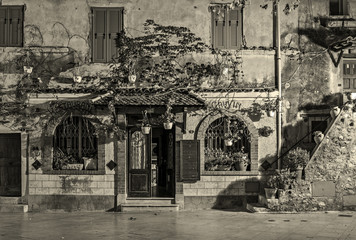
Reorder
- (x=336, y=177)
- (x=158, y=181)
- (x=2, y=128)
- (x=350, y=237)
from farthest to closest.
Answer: (x=158, y=181), (x=2, y=128), (x=336, y=177), (x=350, y=237)

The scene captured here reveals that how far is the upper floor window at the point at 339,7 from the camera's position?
51.3 ft

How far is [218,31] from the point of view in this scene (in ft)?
49.9

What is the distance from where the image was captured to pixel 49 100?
48.9ft

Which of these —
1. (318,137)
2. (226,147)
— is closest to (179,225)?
(226,147)

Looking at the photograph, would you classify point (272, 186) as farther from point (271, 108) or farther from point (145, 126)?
point (145, 126)

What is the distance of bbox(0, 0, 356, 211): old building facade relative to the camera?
14797mm

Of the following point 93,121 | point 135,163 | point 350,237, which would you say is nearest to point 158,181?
point 135,163

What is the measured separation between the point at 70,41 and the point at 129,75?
236 centimetres

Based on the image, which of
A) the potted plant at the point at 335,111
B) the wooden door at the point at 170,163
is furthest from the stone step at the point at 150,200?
the potted plant at the point at 335,111

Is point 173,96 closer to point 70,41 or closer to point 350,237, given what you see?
point 70,41

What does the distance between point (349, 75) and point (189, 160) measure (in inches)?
262

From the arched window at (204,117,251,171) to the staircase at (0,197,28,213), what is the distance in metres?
6.17

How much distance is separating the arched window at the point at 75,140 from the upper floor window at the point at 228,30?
207 inches

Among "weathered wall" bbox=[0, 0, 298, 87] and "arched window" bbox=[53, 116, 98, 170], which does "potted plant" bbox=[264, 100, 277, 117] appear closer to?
"weathered wall" bbox=[0, 0, 298, 87]
